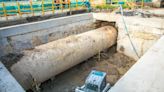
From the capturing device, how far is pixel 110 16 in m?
7.60

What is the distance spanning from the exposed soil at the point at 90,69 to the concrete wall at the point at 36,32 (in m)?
1.38

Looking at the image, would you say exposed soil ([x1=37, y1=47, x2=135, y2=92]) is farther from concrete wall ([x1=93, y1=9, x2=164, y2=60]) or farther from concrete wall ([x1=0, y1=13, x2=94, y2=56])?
concrete wall ([x1=0, y1=13, x2=94, y2=56])

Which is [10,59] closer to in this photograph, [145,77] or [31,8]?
[145,77]

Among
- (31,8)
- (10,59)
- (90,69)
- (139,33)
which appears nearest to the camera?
(10,59)

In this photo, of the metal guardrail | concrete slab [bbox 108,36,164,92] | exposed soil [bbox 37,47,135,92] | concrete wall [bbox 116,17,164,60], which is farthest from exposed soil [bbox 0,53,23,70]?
concrete wall [bbox 116,17,164,60]

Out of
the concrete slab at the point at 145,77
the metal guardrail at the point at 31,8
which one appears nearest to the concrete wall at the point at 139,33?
the concrete slab at the point at 145,77

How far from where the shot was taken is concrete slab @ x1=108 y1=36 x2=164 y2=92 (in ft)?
8.17

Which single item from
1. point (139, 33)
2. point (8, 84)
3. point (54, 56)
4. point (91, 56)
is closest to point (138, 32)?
point (139, 33)

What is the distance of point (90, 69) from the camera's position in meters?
6.38

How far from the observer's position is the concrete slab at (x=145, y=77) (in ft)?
8.17

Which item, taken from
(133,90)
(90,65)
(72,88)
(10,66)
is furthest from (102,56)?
(133,90)

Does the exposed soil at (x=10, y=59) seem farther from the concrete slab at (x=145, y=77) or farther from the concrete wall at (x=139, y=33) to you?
the concrete wall at (x=139, y=33)

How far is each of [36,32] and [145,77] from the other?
4.27 meters

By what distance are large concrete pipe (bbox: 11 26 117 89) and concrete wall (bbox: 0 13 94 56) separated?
102 cm
